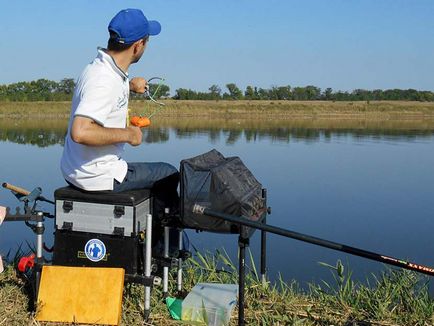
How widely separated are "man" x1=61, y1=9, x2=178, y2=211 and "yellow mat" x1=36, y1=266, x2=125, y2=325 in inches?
17.2

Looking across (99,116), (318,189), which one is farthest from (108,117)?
(318,189)

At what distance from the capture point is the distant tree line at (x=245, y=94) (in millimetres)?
48809

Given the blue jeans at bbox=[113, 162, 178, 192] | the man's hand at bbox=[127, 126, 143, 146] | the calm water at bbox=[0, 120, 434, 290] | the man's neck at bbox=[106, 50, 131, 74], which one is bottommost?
the calm water at bbox=[0, 120, 434, 290]

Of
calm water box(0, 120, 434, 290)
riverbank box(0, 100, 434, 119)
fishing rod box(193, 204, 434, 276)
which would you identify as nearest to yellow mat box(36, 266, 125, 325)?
fishing rod box(193, 204, 434, 276)

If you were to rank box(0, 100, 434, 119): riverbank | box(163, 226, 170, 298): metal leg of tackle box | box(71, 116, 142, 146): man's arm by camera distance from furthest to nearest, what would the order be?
box(0, 100, 434, 119): riverbank < box(163, 226, 170, 298): metal leg of tackle box < box(71, 116, 142, 146): man's arm

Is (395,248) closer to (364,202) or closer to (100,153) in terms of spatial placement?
(364,202)

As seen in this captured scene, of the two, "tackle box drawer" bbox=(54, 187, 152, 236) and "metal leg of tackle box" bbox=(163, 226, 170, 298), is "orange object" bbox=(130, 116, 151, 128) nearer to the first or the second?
"tackle box drawer" bbox=(54, 187, 152, 236)

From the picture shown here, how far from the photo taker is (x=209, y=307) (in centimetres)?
310

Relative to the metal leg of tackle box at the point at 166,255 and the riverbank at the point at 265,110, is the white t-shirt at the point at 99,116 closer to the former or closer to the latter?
the metal leg of tackle box at the point at 166,255

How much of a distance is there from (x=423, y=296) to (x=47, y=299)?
7.26 ft

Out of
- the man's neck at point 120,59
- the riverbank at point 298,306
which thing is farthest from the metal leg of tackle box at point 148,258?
the man's neck at point 120,59

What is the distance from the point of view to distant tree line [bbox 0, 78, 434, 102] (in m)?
48.8

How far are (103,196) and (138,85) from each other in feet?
2.48

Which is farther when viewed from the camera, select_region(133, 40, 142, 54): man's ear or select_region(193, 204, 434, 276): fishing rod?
select_region(133, 40, 142, 54): man's ear
